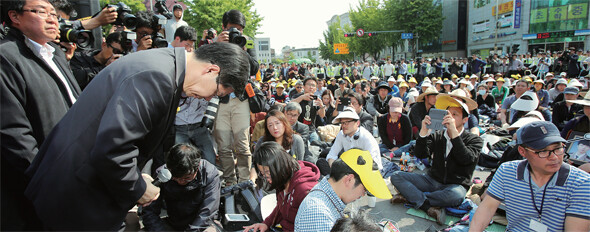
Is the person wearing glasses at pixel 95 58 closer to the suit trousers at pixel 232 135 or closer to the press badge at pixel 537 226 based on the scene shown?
the suit trousers at pixel 232 135

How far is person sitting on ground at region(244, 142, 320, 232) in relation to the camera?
274 cm

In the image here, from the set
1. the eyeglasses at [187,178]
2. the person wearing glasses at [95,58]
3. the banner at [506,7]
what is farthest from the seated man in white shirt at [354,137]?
the banner at [506,7]

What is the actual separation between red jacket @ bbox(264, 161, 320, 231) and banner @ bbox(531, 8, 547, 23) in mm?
40629

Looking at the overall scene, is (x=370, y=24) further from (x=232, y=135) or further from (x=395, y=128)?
(x=232, y=135)

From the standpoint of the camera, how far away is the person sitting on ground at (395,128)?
598cm

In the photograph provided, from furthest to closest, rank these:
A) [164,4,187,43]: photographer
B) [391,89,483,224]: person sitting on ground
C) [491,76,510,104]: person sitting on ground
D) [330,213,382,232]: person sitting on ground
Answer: [491,76,510,104]: person sitting on ground
[164,4,187,43]: photographer
[391,89,483,224]: person sitting on ground
[330,213,382,232]: person sitting on ground

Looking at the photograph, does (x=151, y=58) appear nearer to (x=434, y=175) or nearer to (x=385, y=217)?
(x=385, y=217)

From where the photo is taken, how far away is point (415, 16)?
36844mm

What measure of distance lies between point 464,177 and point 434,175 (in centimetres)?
34

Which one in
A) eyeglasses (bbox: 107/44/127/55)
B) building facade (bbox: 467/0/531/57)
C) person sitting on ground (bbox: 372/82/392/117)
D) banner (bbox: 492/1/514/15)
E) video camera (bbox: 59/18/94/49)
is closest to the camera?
video camera (bbox: 59/18/94/49)

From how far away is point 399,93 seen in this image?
9.32 m

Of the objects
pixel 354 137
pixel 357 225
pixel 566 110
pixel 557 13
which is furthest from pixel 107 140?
pixel 557 13

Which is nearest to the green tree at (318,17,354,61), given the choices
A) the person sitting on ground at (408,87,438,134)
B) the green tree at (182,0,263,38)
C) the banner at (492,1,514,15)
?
the banner at (492,1,514,15)

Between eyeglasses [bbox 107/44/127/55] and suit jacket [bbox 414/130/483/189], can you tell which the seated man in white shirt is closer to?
suit jacket [bbox 414/130/483/189]
